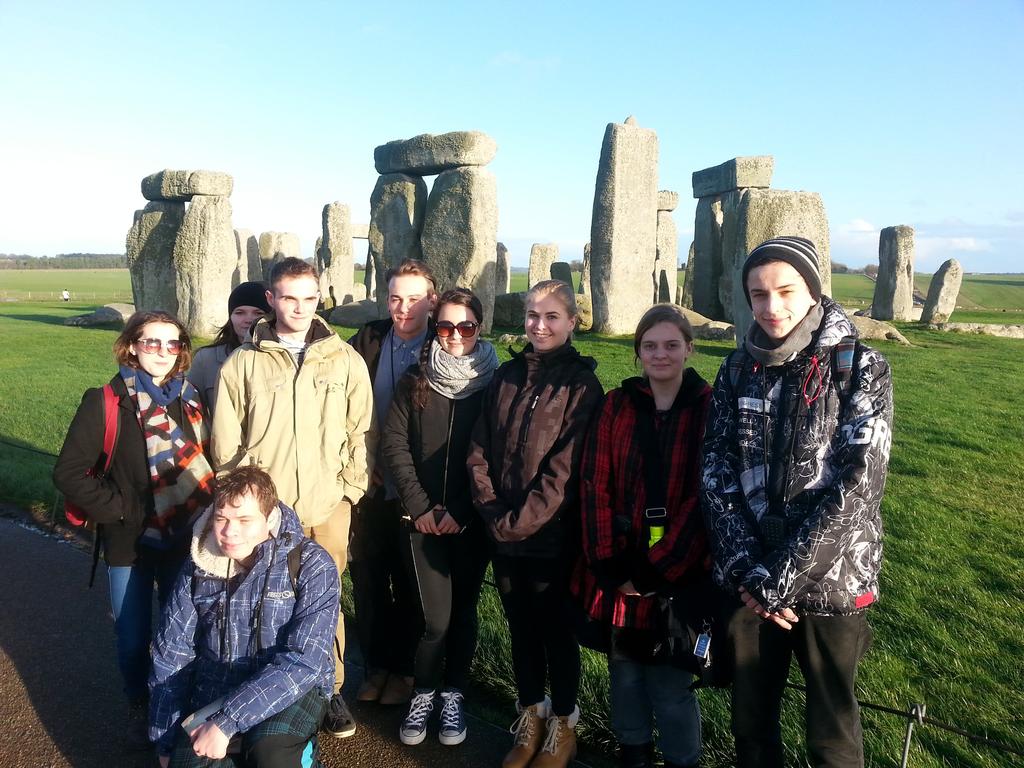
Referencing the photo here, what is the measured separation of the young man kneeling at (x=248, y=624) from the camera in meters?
2.44

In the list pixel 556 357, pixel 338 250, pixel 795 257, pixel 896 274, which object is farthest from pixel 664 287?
pixel 795 257

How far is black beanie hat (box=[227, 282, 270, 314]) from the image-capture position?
3.50m

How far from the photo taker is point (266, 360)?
2939 mm

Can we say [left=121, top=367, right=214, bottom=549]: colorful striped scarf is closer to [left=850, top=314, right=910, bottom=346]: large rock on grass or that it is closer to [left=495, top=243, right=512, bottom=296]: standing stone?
[left=850, top=314, right=910, bottom=346]: large rock on grass

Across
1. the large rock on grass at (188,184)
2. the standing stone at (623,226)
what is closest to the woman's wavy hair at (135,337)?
the standing stone at (623,226)

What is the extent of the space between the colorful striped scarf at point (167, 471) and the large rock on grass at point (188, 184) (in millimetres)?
12040

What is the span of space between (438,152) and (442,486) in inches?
428

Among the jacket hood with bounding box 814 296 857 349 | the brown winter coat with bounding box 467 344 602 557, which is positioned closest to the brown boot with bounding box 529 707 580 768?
the brown winter coat with bounding box 467 344 602 557

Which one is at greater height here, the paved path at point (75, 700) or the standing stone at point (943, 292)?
the standing stone at point (943, 292)

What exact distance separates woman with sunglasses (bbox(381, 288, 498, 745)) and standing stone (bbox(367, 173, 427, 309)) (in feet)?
34.9

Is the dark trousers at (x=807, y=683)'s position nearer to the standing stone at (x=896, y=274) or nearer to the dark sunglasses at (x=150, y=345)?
the dark sunglasses at (x=150, y=345)

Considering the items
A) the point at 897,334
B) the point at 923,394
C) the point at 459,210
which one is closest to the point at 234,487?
the point at 923,394

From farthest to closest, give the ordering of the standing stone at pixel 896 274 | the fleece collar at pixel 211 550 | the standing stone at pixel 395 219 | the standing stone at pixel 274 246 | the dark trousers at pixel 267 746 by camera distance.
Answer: the standing stone at pixel 274 246
the standing stone at pixel 896 274
the standing stone at pixel 395 219
the fleece collar at pixel 211 550
the dark trousers at pixel 267 746

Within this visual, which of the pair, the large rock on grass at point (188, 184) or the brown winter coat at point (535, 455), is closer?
the brown winter coat at point (535, 455)
